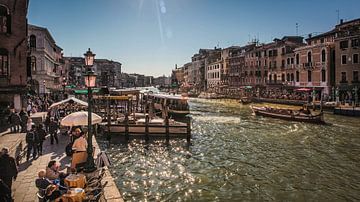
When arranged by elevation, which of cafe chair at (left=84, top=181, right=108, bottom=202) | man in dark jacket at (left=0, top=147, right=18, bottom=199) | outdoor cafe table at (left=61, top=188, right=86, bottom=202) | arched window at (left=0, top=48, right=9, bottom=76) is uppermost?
arched window at (left=0, top=48, right=9, bottom=76)

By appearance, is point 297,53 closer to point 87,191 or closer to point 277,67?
point 277,67

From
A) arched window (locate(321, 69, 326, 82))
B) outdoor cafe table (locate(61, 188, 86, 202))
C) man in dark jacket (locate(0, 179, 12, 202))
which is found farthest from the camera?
arched window (locate(321, 69, 326, 82))

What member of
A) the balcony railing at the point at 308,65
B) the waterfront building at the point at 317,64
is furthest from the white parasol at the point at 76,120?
the balcony railing at the point at 308,65

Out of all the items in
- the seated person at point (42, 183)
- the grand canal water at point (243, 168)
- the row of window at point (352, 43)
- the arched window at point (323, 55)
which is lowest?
the grand canal water at point (243, 168)

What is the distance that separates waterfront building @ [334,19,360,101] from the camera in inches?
1790

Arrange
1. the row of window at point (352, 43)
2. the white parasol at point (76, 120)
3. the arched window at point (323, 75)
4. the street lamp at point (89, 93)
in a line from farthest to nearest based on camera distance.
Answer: the arched window at point (323, 75), the row of window at point (352, 43), the white parasol at point (76, 120), the street lamp at point (89, 93)

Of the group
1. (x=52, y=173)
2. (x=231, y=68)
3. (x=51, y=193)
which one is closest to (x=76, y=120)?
(x=52, y=173)

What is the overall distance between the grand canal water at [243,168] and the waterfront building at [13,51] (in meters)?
10.5

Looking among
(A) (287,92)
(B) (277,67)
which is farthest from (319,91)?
(B) (277,67)

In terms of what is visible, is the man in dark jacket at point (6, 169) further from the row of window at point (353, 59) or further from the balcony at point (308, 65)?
the balcony at point (308, 65)

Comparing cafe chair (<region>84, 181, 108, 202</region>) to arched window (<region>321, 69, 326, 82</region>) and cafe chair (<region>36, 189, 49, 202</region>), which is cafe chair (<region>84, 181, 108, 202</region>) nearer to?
cafe chair (<region>36, 189, 49, 202</region>)

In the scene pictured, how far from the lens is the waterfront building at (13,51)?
22.7 m

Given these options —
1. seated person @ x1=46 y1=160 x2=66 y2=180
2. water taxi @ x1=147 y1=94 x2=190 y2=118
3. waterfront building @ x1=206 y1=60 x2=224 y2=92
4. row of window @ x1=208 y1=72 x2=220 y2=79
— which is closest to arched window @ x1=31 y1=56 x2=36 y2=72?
water taxi @ x1=147 y1=94 x2=190 y2=118

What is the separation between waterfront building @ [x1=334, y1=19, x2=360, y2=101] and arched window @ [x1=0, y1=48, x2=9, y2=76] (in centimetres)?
4728
